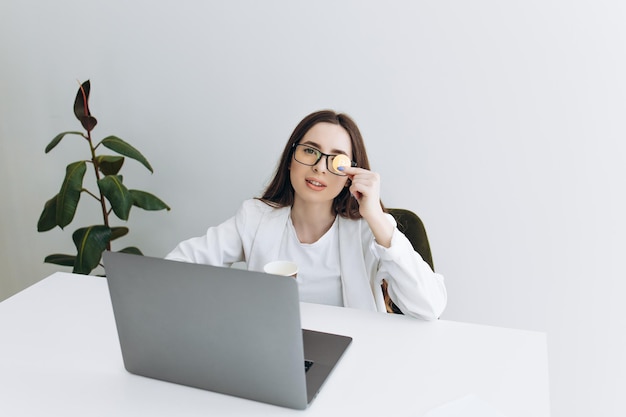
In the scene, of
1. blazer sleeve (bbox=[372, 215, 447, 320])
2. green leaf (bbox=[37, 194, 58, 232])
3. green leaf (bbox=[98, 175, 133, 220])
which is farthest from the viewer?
green leaf (bbox=[37, 194, 58, 232])

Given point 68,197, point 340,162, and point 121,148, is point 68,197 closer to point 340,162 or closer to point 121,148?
point 121,148

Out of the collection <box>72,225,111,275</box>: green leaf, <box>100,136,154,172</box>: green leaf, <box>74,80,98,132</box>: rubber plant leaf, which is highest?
<box>74,80,98,132</box>: rubber plant leaf

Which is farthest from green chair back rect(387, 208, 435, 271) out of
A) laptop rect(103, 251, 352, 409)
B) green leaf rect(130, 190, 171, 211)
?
green leaf rect(130, 190, 171, 211)

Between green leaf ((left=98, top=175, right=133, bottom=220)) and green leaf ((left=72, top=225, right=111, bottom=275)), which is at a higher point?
green leaf ((left=98, top=175, right=133, bottom=220))

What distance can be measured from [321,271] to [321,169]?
1.04 ft

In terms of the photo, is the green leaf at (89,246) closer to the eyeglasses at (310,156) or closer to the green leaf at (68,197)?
the green leaf at (68,197)

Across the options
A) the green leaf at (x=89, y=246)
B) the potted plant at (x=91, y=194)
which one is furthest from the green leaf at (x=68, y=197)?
the green leaf at (x=89, y=246)

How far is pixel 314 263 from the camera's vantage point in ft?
5.57

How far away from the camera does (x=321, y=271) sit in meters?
1.69

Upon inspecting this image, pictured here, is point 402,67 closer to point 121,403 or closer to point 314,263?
point 314,263

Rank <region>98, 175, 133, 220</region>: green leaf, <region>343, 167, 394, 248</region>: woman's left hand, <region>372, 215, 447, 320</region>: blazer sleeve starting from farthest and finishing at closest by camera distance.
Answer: <region>98, 175, 133, 220</region>: green leaf
<region>343, 167, 394, 248</region>: woman's left hand
<region>372, 215, 447, 320</region>: blazer sleeve

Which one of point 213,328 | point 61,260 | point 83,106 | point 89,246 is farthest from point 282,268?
point 61,260

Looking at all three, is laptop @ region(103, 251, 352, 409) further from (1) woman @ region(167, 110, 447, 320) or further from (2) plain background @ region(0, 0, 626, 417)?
(2) plain background @ region(0, 0, 626, 417)

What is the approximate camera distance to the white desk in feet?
3.35
